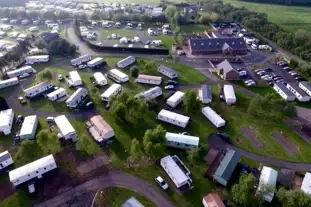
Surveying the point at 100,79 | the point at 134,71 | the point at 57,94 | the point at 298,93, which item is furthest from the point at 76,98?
the point at 298,93

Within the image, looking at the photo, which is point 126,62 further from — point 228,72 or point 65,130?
point 65,130

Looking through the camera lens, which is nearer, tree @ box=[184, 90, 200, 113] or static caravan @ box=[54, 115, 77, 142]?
static caravan @ box=[54, 115, 77, 142]

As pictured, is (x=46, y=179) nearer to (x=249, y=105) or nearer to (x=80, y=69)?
(x=80, y=69)

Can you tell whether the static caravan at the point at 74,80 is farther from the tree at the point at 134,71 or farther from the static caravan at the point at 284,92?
the static caravan at the point at 284,92

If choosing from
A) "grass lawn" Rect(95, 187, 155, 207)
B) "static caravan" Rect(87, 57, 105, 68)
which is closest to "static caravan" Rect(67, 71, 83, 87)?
"static caravan" Rect(87, 57, 105, 68)

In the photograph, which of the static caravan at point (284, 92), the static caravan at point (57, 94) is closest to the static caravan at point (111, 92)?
the static caravan at point (57, 94)

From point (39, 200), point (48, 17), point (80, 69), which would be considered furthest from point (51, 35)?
point (39, 200)

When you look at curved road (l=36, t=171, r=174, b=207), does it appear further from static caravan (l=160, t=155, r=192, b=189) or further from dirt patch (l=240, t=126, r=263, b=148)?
dirt patch (l=240, t=126, r=263, b=148)
